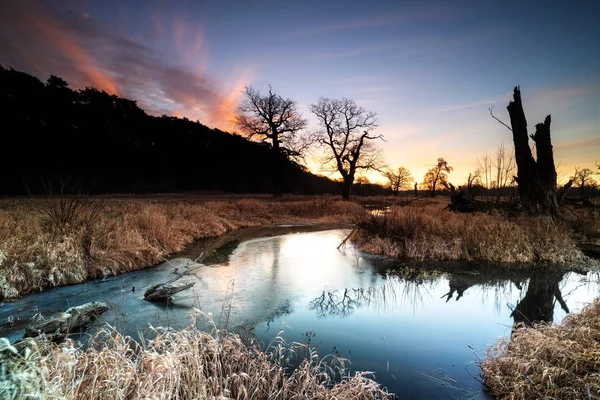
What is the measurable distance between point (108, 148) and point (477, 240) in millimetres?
36160

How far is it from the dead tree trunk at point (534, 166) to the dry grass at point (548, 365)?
37.5ft

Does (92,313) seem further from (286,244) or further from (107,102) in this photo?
(107,102)

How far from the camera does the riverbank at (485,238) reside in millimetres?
9938

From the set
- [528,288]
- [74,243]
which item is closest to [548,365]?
[528,288]

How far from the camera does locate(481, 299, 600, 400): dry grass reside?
9.52 feet

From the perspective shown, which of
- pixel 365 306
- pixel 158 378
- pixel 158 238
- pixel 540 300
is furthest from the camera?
pixel 158 238

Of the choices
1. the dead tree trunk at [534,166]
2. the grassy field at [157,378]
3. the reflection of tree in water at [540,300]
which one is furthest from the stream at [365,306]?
the dead tree trunk at [534,166]

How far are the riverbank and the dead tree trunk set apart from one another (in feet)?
3.82

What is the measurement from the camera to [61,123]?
29.0 m

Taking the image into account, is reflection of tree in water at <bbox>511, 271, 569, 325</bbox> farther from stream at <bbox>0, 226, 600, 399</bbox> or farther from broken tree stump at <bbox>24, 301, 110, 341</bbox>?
broken tree stump at <bbox>24, 301, 110, 341</bbox>

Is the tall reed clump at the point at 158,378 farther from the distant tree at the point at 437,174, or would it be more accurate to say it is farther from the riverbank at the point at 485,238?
the distant tree at the point at 437,174

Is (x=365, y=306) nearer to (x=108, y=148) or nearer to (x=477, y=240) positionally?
(x=477, y=240)

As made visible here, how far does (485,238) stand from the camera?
1059 cm

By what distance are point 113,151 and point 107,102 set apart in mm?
6524
